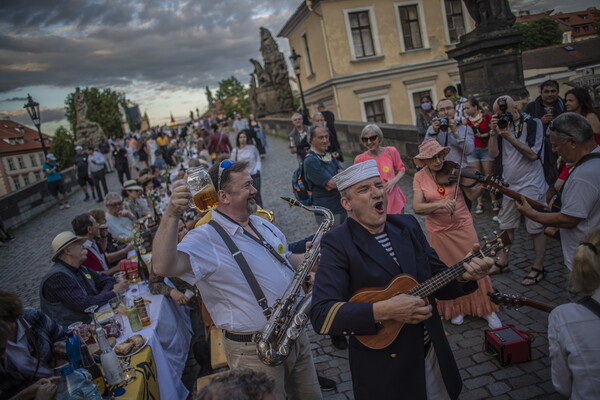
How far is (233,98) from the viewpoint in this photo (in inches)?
2233

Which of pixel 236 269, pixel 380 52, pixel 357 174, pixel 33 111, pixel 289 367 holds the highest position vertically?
pixel 380 52

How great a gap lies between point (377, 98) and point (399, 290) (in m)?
22.8

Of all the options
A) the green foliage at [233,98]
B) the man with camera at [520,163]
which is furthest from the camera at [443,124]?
the green foliage at [233,98]

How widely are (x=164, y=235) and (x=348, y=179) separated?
3.98 ft

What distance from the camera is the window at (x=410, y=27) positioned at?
77.2 feet

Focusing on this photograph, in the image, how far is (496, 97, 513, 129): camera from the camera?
4.93 meters

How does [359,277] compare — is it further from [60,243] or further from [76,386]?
[60,243]

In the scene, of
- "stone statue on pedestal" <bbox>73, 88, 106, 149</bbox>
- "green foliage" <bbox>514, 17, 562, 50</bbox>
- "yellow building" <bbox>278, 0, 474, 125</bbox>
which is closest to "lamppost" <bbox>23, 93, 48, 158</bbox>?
"yellow building" <bbox>278, 0, 474, 125</bbox>

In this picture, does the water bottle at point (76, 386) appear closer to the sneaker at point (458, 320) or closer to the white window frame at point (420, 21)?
the sneaker at point (458, 320)

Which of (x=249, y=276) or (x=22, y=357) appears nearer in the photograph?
(x=249, y=276)

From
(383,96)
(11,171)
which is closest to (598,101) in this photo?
(383,96)

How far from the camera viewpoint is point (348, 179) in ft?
8.04

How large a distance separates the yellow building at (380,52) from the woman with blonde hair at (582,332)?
70.9ft

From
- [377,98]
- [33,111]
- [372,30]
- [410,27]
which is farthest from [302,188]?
[410,27]
